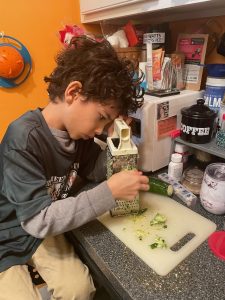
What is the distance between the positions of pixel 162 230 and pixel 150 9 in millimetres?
629

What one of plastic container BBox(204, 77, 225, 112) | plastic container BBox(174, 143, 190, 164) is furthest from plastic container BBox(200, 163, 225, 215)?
plastic container BBox(204, 77, 225, 112)

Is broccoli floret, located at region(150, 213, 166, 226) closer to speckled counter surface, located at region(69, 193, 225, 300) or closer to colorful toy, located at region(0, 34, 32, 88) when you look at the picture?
speckled counter surface, located at region(69, 193, 225, 300)

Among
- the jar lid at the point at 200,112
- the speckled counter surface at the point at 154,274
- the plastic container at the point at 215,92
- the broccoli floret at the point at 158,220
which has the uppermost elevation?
the plastic container at the point at 215,92

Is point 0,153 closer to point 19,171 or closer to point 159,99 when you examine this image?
point 19,171

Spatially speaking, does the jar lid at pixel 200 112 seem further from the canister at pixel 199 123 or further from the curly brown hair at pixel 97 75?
the curly brown hair at pixel 97 75

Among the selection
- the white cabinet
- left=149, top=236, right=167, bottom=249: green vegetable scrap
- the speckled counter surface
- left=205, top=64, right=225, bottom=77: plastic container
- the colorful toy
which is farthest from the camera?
the colorful toy

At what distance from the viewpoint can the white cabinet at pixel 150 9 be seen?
2.28 ft

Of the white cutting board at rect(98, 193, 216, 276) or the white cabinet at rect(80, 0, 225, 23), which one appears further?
the white cabinet at rect(80, 0, 225, 23)

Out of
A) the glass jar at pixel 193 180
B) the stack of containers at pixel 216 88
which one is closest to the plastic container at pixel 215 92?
the stack of containers at pixel 216 88

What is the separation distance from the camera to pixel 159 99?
79cm

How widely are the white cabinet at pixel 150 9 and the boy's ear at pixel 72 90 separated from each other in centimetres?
32

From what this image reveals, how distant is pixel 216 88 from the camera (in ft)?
2.70

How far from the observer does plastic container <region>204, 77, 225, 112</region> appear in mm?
816

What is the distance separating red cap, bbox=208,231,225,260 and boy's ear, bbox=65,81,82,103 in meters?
0.50
